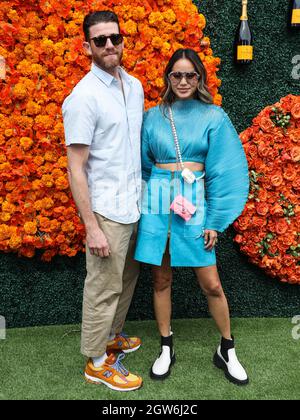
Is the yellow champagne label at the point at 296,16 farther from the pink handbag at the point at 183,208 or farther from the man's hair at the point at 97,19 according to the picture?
the pink handbag at the point at 183,208

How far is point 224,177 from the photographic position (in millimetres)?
2350

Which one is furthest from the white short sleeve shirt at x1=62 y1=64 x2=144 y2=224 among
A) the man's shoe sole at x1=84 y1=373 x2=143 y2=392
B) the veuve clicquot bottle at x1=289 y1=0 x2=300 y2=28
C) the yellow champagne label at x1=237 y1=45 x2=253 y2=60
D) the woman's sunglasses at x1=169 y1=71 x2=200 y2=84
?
the veuve clicquot bottle at x1=289 y1=0 x2=300 y2=28

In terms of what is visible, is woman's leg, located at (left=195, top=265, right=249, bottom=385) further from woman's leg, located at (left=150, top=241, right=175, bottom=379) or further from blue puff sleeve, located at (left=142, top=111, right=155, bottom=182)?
blue puff sleeve, located at (left=142, top=111, right=155, bottom=182)

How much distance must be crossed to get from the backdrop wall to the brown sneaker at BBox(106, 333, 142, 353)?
409 mm

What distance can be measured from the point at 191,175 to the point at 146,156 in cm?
29

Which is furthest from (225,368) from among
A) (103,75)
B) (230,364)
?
(103,75)

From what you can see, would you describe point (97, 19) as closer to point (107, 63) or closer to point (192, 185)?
point (107, 63)

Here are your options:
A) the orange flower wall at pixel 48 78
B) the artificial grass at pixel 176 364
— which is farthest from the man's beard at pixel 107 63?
the artificial grass at pixel 176 364

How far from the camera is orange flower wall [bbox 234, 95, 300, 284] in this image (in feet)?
10.3

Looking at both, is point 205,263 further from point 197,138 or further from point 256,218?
point 256,218

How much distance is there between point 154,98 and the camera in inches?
118

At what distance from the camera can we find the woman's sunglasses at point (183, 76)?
2.24m

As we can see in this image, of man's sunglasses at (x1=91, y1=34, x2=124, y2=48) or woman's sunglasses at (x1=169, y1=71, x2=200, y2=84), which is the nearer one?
man's sunglasses at (x1=91, y1=34, x2=124, y2=48)
